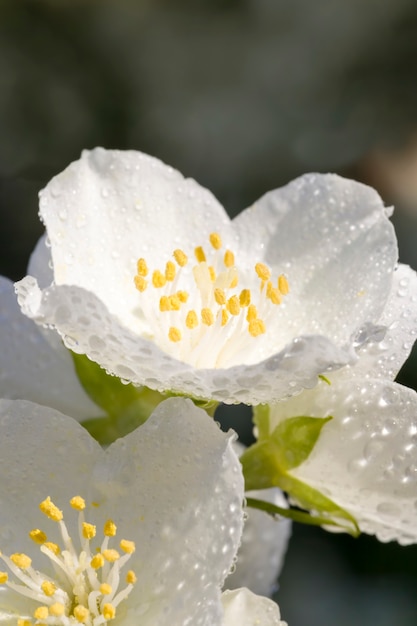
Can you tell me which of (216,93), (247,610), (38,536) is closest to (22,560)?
(38,536)

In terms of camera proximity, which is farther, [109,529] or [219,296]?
[219,296]

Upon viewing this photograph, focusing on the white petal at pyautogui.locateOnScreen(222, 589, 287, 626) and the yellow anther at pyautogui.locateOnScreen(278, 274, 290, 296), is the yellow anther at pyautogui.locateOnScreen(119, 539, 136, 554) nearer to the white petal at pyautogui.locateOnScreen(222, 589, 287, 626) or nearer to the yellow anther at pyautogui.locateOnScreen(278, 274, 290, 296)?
the white petal at pyautogui.locateOnScreen(222, 589, 287, 626)

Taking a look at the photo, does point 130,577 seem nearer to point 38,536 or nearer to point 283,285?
point 38,536

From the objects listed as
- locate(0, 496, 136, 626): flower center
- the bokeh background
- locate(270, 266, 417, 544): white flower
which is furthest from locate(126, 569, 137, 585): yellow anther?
the bokeh background

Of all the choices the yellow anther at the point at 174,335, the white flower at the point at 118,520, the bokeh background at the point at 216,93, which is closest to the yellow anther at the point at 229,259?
Answer: the yellow anther at the point at 174,335

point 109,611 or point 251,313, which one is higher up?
point 251,313

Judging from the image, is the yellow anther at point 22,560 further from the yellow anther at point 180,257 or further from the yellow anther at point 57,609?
the yellow anther at point 180,257
